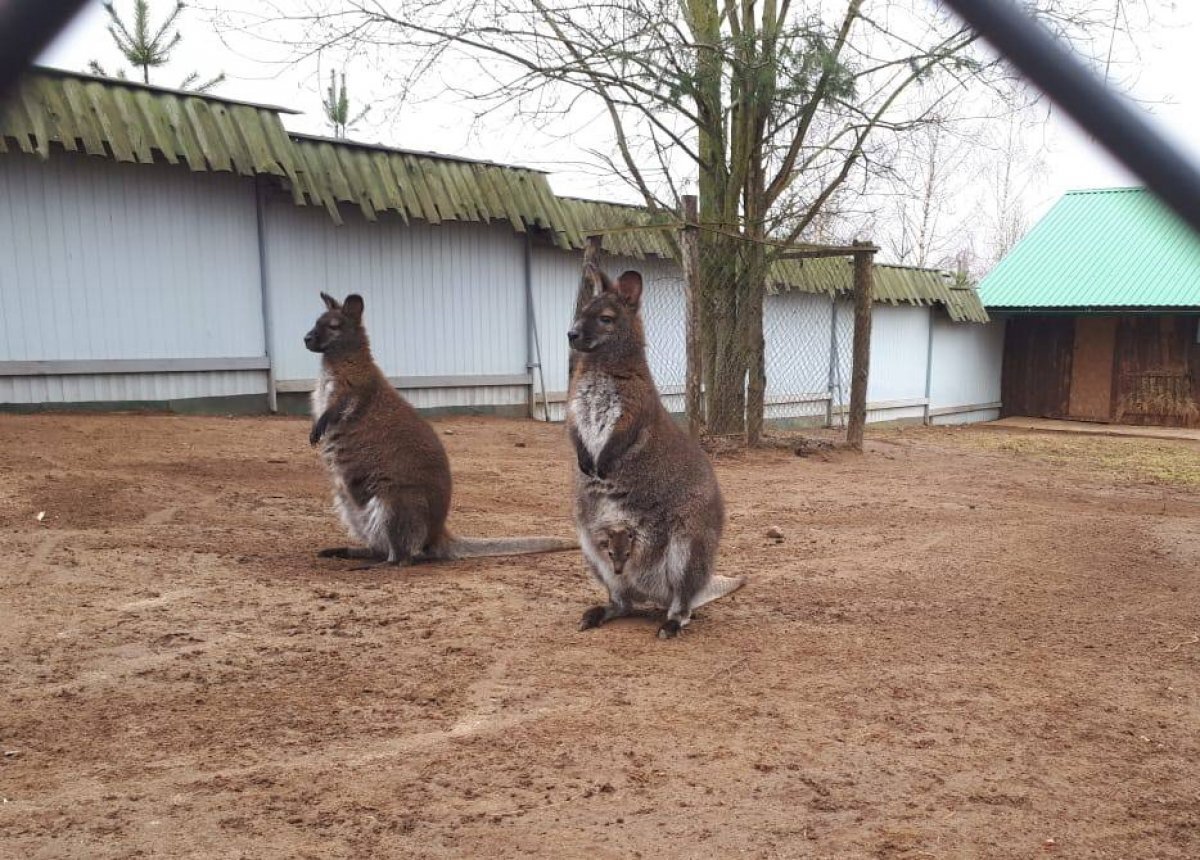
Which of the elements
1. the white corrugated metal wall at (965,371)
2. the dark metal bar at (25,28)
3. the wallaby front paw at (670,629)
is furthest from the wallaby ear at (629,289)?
the white corrugated metal wall at (965,371)

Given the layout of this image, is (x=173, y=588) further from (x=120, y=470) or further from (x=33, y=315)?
(x=33, y=315)

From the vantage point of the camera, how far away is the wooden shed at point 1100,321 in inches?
706

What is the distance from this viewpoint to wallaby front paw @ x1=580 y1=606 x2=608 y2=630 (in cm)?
421

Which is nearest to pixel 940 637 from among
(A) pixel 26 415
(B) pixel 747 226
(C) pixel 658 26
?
(C) pixel 658 26

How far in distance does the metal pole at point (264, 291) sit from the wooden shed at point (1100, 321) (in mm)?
15306

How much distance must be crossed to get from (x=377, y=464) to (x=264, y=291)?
18.3ft

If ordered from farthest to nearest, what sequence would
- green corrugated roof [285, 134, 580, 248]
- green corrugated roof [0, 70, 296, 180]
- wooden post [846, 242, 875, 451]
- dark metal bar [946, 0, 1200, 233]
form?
wooden post [846, 242, 875, 451], green corrugated roof [285, 134, 580, 248], green corrugated roof [0, 70, 296, 180], dark metal bar [946, 0, 1200, 233]

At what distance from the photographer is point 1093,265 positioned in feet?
63.2

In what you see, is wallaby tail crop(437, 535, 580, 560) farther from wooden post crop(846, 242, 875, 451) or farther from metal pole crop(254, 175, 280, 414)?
wooden post crop(846, 242, 875, 451)

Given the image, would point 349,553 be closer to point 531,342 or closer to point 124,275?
point 124,275

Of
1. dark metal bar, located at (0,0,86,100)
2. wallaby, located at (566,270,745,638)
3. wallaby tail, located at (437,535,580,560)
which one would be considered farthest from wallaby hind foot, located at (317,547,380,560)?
dark metal bar, located at (0,0,86,100)

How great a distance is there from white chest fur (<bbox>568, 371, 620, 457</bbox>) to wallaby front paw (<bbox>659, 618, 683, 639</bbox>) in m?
0.85

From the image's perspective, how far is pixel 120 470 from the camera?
22.2ft

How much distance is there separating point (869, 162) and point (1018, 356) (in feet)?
40.6
